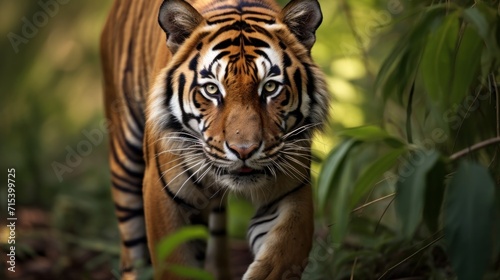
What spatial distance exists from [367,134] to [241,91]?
52cm

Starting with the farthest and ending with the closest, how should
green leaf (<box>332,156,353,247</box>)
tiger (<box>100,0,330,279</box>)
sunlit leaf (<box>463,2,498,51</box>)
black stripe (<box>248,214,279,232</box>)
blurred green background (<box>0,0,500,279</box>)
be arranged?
blurred green background (<box>0,0,500,279</box>) < black stripe (<box>248,214,279,232</box>) < tiger (<box>100,0,330,279</box>) < green leaf (<box>332,156,353,247</box>) < sunlit leaf (<box>463,2,498,51</box>)

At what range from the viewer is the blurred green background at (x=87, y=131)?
4355mm

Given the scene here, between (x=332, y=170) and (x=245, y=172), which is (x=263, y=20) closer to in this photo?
(x=245, y=172)

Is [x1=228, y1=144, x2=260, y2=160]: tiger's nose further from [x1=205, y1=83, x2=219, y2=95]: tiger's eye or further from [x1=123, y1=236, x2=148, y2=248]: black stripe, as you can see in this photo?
[x1=123, y1=236, x2=148, y2=248]: black stripe

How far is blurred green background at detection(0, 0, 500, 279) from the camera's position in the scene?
4.36m

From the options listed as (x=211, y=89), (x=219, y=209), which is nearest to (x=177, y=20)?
(x=211, y=89)

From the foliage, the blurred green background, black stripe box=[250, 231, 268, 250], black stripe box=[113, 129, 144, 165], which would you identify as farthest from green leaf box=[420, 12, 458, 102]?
black stripe box=[113, 129, 144, 165]

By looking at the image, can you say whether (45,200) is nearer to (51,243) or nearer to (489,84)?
(51,243)

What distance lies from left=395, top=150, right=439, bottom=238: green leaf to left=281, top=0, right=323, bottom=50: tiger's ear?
0.91 meters

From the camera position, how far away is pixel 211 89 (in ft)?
11.0

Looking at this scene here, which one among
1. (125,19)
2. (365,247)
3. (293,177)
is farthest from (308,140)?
(125,19)

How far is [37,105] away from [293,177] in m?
4.02

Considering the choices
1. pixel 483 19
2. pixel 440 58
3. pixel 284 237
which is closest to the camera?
pixel 483 19

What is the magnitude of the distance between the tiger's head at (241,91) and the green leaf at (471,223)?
2.70 ft
